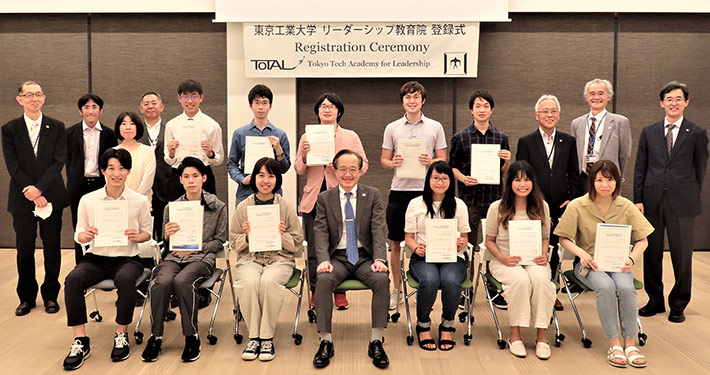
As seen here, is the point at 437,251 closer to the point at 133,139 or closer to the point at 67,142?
the point at 133,139

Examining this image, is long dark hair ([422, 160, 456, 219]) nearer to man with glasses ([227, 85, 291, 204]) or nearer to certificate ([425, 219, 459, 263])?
certificate ([425, 219, 459, 263])

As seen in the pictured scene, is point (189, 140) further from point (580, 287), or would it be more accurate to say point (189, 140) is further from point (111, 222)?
point (580, 287)

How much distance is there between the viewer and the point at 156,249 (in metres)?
4.35

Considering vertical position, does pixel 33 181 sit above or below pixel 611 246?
above

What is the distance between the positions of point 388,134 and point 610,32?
11.8 ft

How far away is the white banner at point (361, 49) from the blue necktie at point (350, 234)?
2.99 metres

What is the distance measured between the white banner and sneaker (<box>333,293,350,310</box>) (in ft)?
9.22

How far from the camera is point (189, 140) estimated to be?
5051 millimetres

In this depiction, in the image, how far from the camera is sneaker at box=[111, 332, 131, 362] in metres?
3.95

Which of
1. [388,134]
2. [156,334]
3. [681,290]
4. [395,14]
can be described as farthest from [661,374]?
[395,14]

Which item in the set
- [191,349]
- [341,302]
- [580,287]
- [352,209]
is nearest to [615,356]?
[580,287]

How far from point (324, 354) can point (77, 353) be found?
5.15ft

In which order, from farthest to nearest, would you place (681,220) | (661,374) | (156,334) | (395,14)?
(395,14) < (681,220) < (156,334) < (661,374)

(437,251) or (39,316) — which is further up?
(437,251)
